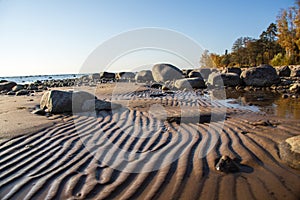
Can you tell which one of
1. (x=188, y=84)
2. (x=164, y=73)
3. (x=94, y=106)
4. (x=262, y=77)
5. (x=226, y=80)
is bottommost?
(x=94, y=106)

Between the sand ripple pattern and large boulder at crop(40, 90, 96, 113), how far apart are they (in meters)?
2.12

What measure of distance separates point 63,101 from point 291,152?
6595mm

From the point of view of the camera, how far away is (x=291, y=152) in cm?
344

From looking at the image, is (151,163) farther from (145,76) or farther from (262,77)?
(145,76)

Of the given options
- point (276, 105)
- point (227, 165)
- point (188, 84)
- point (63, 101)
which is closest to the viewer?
point (227, 165)

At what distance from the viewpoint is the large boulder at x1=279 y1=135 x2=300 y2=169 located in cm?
325

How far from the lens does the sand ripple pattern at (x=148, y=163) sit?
278cm

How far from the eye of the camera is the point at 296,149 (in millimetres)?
3408

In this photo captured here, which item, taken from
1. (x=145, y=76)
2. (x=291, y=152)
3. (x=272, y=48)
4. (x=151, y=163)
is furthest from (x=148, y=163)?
(x=272, y=48)

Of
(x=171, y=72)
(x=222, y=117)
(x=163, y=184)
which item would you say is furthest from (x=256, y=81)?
(x=163, y=184)

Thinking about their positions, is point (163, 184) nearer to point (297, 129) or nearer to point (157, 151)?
point (157, 151)

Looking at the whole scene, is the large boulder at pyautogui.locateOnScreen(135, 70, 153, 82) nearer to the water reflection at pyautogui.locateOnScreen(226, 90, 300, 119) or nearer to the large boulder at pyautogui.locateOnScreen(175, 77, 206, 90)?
the large boulder at pyautogui.locateOnScreen(175, 77, 206, 90)

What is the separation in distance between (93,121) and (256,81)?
13.6 m


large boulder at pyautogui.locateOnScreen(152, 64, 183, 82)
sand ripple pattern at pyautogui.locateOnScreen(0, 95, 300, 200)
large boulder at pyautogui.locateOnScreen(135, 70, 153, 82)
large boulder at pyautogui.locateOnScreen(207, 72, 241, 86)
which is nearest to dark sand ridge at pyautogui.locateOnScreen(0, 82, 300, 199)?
sand ripple pattern at pyautogui.locateOnScreen(0, 95, 300, 200)
